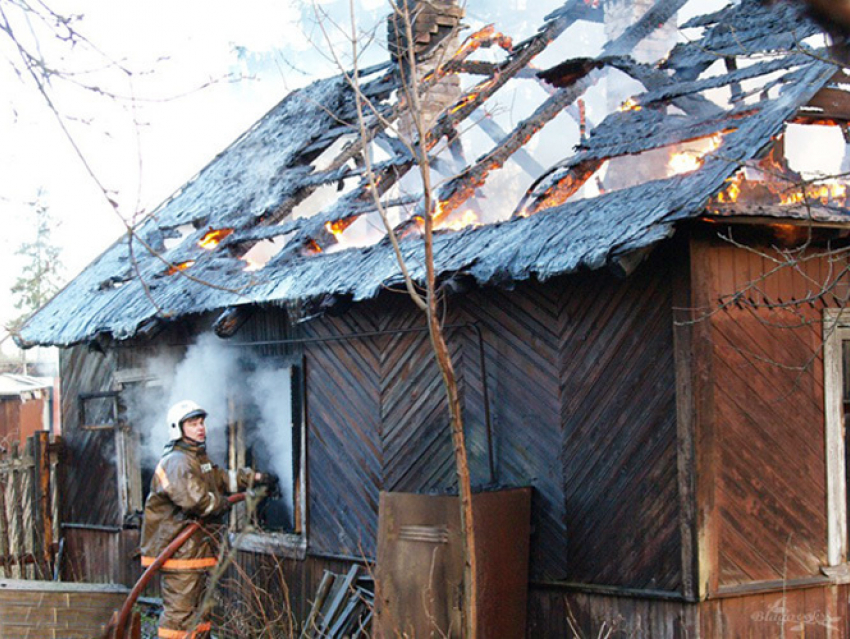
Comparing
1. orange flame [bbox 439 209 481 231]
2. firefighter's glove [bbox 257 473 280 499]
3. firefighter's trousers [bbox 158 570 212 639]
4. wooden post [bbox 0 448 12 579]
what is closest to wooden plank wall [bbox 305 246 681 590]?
firefighter's glove [bbox 257 473 280 499]

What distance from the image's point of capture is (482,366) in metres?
9.04

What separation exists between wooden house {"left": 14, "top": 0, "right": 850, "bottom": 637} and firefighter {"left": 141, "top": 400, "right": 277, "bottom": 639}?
1.23 m

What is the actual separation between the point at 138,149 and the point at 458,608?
3799 mm

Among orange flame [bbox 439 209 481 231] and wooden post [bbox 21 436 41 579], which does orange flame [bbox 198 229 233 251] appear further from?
wooden post [bbox 21 436 41 579]

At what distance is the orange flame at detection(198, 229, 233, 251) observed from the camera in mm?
12891

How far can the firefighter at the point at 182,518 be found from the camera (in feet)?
30.6

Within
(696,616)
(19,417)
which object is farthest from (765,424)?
(19,417)

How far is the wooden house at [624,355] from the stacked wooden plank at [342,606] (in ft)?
0.95

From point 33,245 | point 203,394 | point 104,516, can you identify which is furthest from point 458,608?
point 33,245

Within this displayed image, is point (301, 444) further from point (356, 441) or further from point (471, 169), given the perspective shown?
point (471, 169)

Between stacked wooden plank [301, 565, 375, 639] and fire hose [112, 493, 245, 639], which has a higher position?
fire hose [112, 493, 245, 639]

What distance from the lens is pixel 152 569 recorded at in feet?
28.7

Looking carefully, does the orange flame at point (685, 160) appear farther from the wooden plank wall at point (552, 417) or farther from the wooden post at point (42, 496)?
the wooden post at point (42, 496)

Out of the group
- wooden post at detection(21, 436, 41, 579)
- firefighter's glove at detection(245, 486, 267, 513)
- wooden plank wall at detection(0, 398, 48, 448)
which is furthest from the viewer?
wooden plank wall at detection(0, 398, 48, 448)
